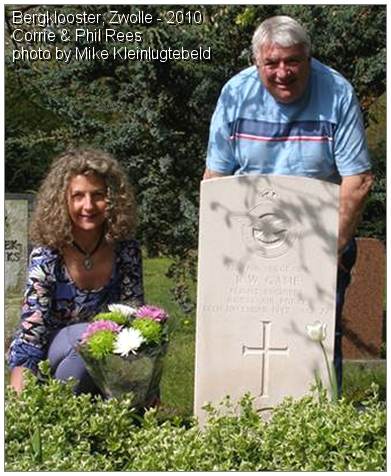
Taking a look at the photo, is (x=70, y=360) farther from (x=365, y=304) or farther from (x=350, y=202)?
(x=365, y=304)

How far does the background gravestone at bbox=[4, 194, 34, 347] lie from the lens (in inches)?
282

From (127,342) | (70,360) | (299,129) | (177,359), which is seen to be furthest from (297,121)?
(177,359)

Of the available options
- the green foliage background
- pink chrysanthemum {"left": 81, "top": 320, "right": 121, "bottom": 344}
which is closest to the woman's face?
pink chrysanthemum {"left": 81, "top": 320, "right": 121, "bottom": 344}

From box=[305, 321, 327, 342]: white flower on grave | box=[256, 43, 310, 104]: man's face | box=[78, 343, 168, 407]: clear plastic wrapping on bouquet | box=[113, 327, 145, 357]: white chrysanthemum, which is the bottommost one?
box=[78, 343, 168, 407]: clear plastic wrapping on bouquet

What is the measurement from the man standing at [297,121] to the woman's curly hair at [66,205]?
0.54m

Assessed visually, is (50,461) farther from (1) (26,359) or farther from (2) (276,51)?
(2) (276,51)

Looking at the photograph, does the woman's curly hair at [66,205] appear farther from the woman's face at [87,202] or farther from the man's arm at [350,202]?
the man's arm at [350,202]

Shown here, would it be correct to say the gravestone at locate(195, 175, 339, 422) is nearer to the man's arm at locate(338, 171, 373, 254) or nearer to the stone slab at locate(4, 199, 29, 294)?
the man's arm at locate(338, 171, 373, 254)

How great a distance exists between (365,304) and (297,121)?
3019mm

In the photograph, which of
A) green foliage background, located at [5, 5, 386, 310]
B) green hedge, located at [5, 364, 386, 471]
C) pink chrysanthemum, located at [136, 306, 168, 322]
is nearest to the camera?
green hedge, located at [5, 364, 386, 471]

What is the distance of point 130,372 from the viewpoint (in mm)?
4371

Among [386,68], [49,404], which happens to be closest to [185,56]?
[386,68]

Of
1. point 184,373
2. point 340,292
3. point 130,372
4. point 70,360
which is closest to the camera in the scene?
point 130,372

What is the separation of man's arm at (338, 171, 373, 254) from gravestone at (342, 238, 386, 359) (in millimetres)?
2632
